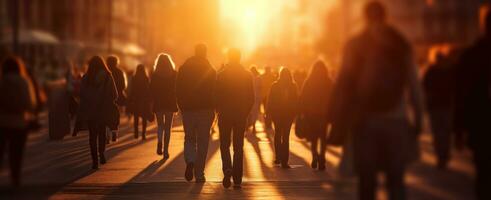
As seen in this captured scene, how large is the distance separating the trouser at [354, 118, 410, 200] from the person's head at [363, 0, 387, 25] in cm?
77

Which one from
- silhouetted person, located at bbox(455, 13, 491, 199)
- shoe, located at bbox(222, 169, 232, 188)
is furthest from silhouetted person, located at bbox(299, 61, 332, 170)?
silhouetted person, located at bbox(455, 13, 491, 199)

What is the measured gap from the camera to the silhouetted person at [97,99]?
1621 cm

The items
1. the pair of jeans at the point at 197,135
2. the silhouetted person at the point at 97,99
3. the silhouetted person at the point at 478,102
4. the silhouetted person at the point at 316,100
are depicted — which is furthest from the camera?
the silhouetted person at the point at 316,100

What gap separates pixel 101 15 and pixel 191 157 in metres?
95.1

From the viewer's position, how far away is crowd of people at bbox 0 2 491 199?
8.40 meters

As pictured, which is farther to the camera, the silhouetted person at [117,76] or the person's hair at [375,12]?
the silhouetted person at [117,76]

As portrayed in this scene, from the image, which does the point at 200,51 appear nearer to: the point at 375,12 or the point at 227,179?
the point at 227,179

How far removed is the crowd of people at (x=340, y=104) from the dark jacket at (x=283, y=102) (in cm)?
2

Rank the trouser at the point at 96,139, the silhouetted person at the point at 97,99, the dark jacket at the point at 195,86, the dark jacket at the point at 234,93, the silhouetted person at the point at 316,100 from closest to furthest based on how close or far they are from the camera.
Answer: the dark jacket at the point at 234,93, the dark jacket at the point at 195,86, the silhouetted person at the point at 97,99, the trouser at the point at 96,139, the silhouetted person at the point at 316,100

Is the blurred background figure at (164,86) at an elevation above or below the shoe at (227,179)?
above

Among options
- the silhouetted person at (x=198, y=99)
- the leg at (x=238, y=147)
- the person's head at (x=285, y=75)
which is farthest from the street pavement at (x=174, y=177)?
the person's head at (x=285, y=75)

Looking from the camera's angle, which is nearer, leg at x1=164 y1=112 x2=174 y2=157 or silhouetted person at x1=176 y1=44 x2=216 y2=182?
silhouetted person at x1=176 y1=44 x2=216 y2=182

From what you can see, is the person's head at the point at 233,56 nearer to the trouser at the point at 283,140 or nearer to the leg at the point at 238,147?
the leg at the point at 238,147

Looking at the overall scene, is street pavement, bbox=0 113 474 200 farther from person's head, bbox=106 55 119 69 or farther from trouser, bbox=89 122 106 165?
person's head, bbox=106 55 119 69
